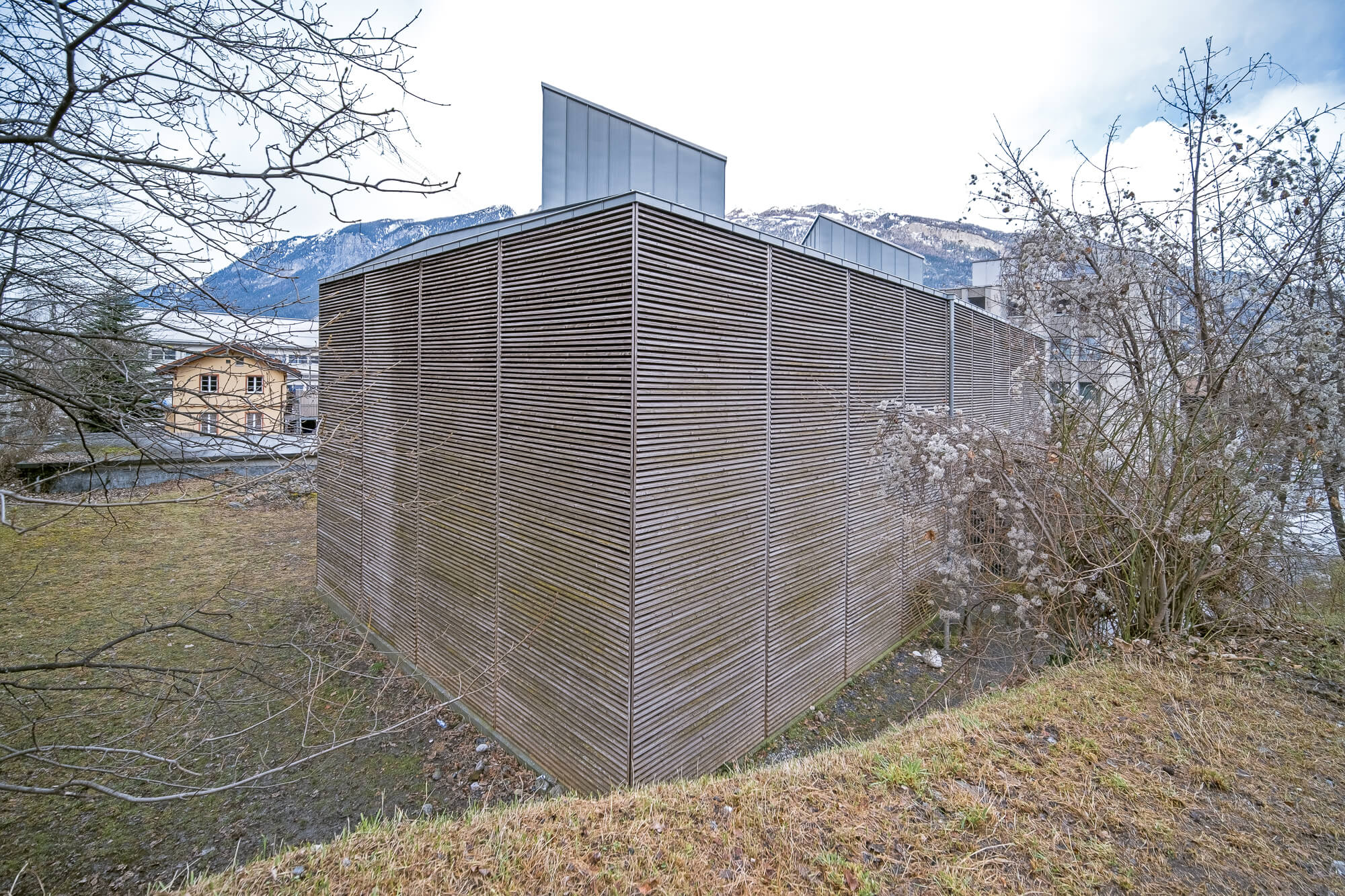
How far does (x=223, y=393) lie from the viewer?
2805 mm

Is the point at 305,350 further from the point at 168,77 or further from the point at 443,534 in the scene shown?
the point at 443,534

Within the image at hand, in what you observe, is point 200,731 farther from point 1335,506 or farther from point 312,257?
point 1335,506

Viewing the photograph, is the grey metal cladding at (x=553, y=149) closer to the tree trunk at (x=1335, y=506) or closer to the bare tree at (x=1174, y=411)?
the bare tree at (x=1174, y=411)

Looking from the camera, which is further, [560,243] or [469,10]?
[560,243]

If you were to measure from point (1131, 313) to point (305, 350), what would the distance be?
711 cm

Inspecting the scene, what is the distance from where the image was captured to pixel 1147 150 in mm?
5395

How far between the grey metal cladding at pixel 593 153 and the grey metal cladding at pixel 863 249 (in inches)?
107

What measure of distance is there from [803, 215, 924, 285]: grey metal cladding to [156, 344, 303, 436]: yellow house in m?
6.30

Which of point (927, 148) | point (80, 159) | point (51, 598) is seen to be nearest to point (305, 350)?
point (80, 159)

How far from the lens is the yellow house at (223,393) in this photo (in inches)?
116

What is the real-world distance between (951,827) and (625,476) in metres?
2.76

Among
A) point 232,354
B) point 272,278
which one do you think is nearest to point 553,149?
point 272,278

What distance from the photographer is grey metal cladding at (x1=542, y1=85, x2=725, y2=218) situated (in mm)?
5516

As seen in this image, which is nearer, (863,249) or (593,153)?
(593,153)
